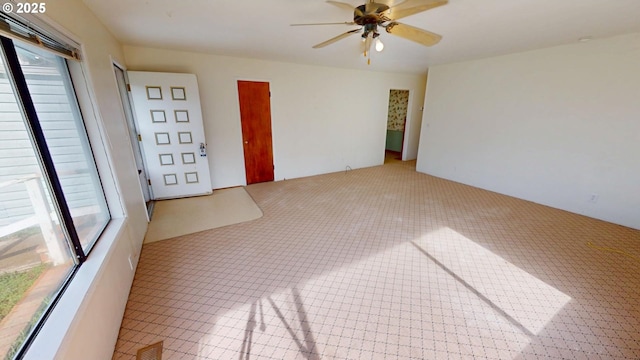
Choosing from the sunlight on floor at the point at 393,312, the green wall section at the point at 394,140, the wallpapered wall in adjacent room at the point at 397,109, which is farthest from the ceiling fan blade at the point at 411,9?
the green wall section at the point at 394,140

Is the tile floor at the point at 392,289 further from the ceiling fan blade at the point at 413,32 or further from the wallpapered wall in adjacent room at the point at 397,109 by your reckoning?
the wallpapered wall in adjacent room at the point at 397,109

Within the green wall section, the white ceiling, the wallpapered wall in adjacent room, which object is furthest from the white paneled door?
the green wall section

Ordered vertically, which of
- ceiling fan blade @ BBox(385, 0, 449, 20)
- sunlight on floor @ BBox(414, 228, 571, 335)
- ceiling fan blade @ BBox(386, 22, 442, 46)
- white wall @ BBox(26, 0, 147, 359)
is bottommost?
sunlight on floor @ BBox(414, 228, 571, 335)

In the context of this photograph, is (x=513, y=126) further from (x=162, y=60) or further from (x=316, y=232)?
(x=162, y=60)

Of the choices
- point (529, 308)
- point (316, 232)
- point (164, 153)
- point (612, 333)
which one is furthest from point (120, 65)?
point (612, 333)

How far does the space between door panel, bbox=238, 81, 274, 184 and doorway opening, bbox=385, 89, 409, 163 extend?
3718 mm

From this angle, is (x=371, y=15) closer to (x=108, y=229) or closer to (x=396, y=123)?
(x=108, y=229)

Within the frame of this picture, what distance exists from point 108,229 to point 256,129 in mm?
3008

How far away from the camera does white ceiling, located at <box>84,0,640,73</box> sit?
2.03 metres

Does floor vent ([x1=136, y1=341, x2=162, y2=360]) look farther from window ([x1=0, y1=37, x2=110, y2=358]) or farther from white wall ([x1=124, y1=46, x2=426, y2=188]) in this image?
white wall ([x1=124, y1=46, x2=426, y2=188])

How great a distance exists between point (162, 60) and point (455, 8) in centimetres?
397

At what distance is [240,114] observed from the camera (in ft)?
14.3

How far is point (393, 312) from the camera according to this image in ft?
5.89

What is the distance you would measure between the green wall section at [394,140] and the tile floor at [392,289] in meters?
4.44
